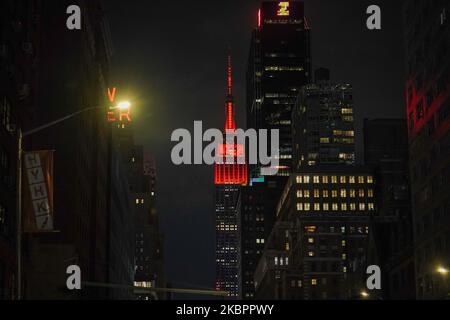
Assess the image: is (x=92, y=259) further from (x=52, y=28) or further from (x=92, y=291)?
(x=52, y=28)

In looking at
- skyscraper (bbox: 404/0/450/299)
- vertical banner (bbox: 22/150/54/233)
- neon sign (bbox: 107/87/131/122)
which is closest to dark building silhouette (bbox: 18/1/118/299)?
neon sign (bbox: 107/87/131/122)

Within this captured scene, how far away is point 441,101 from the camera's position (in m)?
101

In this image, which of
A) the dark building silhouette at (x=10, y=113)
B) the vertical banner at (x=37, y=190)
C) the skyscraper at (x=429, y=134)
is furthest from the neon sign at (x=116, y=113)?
the vertical banner at (x=37, y=190)

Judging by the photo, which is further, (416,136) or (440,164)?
(416,136)

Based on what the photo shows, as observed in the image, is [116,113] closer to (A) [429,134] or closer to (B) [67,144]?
(B) [67,144]

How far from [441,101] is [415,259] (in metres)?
24.1

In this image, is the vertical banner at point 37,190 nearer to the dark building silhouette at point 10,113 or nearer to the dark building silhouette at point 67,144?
the dark building silhouette at point 10,113

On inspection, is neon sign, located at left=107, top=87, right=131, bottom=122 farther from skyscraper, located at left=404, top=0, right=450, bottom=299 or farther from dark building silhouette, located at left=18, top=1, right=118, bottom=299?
skyscraper, located at left=404, top=0, right=450, bottom=299

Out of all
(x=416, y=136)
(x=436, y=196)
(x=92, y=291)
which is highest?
(x=416, y=136)

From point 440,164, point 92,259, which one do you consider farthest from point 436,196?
point 92,259

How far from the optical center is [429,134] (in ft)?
353

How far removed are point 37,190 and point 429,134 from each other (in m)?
64.2

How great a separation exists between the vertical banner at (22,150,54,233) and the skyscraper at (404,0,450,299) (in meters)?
53.2

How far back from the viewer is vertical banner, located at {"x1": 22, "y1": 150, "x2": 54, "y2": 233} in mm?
52906
